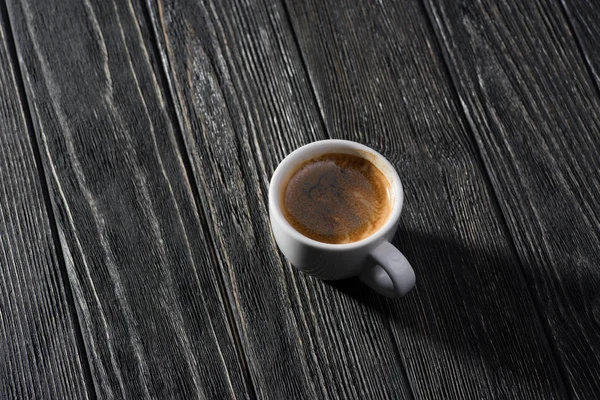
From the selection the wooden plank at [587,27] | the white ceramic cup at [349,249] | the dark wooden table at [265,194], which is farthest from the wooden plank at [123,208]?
the wooden plank at [587,27]

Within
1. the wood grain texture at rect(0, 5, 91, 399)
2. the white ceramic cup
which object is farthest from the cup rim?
the wood grain texture at rect(0, 5, 91, 399)

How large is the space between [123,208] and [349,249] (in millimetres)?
296

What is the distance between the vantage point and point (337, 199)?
700mm

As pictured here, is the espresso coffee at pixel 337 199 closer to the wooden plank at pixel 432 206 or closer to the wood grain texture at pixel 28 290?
the wooden plank at pixel 432 206

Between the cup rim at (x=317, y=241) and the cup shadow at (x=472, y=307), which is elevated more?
the cup rim at (x=317, y=241)

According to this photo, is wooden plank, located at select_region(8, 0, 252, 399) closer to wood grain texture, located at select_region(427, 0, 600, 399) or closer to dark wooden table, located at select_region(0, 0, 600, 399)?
dark wooden table, located at select_region(0, 0, 600, 399)

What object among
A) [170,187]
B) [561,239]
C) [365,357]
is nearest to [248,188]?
[170,187]

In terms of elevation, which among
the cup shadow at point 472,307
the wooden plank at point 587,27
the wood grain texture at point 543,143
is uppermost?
the wooden plank at point 587,27

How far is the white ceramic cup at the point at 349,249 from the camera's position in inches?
25.5

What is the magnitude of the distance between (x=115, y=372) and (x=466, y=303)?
40 centimetres

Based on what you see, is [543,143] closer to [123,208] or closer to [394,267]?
[394,267]

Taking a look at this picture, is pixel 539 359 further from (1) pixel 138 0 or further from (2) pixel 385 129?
(1) pixel 138 0

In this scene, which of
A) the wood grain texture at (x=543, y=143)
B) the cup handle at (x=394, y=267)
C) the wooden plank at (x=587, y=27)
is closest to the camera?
the cup handle at (x=394, y=267)

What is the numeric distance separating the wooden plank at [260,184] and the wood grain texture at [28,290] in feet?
0.62
